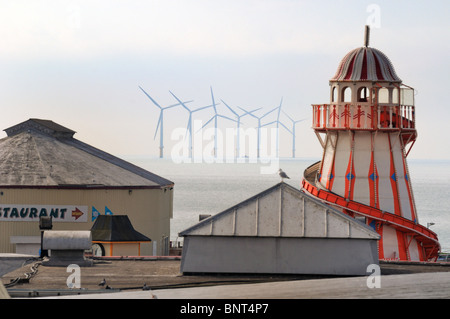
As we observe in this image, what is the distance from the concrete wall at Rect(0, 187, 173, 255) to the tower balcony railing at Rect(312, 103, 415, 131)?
19.9 m

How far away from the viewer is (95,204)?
7069 centimetres

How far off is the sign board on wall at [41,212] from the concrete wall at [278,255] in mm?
37776

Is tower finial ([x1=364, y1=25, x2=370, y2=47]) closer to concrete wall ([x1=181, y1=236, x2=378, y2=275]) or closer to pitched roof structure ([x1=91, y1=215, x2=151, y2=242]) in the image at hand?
pitched roof structure ([x1=91, y1=215, x2=151, y2=242])

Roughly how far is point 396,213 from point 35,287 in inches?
1136

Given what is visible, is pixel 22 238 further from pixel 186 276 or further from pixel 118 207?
pixel 186 276

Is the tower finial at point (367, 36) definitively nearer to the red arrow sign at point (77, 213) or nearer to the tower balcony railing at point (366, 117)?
the tower balcony railing at point (366, 117)

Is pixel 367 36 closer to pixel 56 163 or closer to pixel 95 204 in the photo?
pixel 95 204

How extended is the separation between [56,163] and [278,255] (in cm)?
4541

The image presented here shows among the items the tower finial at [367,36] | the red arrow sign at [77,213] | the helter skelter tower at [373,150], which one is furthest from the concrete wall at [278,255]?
the red arrow sign at [77,213]

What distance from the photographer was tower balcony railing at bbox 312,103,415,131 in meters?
53.0

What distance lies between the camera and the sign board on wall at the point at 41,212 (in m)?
68.1
